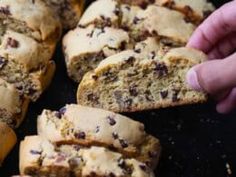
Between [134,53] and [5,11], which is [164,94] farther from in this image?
[5,11]

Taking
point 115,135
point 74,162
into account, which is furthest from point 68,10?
point 74,162

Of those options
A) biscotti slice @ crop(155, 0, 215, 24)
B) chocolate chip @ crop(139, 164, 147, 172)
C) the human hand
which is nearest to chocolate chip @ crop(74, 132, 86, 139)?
chocolate chip @ crop(139, 164, 147, 172)

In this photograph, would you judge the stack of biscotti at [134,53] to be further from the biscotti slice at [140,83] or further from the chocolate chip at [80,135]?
the chocolate chip at [80,135]

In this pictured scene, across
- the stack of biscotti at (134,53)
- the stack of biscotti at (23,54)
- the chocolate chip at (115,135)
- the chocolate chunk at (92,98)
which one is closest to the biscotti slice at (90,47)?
the stack of biscotti at (134,53)

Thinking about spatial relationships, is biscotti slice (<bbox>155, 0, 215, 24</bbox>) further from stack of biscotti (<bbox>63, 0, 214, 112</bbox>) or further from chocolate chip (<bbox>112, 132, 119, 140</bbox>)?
chocolate chip (<bbox>112, 132, 119, 140</bbox>)

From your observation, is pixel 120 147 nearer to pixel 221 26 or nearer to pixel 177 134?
pixel 177 134

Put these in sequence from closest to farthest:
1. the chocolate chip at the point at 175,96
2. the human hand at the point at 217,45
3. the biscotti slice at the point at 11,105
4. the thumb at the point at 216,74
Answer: the thumb at the point at 216,74, the human hand at the point at 217,45, the biscotti slice at the point at 11,105, the chocolate chip at the point at 175,96
